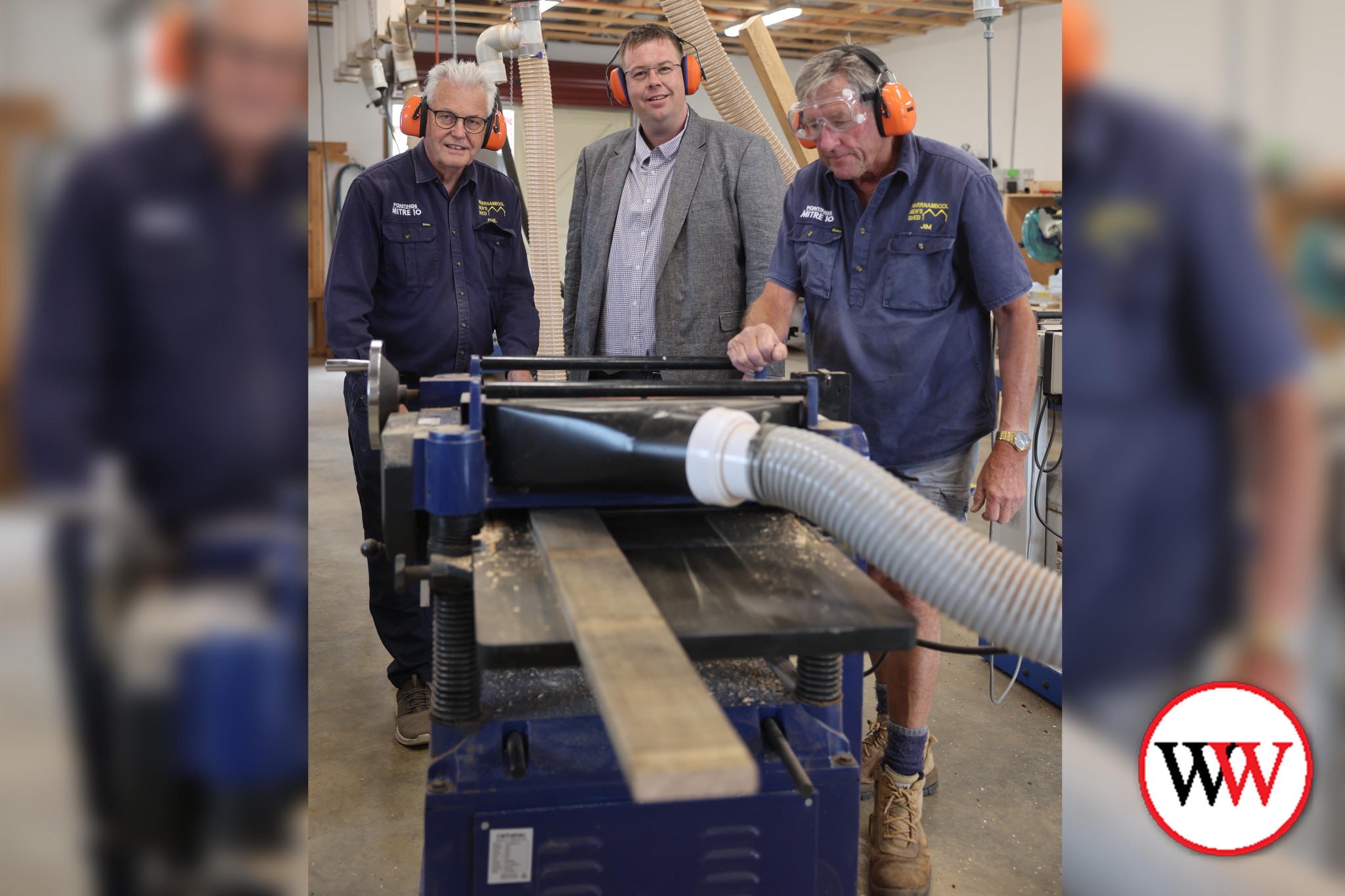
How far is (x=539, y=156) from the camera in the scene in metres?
2.53

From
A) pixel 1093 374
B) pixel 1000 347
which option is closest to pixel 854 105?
pixel 1000 347

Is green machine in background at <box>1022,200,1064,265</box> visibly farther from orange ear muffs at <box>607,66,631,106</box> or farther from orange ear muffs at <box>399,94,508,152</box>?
orange ear muffs at <box>399,94,508,152</box>

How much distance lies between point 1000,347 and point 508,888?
54.4 inches

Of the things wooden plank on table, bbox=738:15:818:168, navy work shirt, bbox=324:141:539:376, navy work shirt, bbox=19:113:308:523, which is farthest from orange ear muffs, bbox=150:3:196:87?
wooden plank on table, bbox=738:15:818:168

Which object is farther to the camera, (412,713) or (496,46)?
(496,46)

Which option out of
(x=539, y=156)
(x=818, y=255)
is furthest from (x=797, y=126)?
(x=539, y=156)

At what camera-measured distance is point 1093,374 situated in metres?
0.33

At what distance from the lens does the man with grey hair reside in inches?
89.0

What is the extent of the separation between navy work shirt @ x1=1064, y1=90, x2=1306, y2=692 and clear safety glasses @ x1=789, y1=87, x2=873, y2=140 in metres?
1.56

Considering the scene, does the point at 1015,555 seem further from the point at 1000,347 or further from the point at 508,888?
the point at 1000,347

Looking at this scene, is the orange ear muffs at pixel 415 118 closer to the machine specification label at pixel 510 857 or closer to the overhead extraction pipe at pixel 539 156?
the overhead extraction pipe at pixel 539 156

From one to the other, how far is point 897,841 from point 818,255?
3.94 feet

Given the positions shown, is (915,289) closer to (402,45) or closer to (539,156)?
(539,156)

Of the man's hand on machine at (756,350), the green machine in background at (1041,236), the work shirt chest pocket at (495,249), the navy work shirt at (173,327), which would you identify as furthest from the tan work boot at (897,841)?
the green machine in background at (1041,236)
